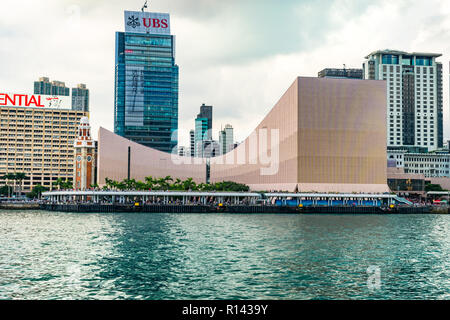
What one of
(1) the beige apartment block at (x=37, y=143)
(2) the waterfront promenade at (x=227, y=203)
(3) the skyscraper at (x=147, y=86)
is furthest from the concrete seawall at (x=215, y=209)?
(3) the skyscraper at (x=147, y=86)

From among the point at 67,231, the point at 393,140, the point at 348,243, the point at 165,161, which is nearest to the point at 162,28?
the point at 165,161

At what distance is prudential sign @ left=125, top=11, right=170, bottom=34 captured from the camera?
539 ft

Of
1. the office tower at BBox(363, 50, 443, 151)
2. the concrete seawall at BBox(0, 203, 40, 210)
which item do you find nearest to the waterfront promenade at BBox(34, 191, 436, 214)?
the concrete seawall at BBox(0, 203, 40, 210)

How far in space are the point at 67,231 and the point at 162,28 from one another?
131828 mm

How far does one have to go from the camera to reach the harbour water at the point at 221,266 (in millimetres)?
17938

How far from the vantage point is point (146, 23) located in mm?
165125

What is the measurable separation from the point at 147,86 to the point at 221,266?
14369 centimetres

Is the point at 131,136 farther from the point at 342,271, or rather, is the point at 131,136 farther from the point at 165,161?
the point at 342,271

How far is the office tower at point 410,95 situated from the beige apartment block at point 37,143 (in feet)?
319
